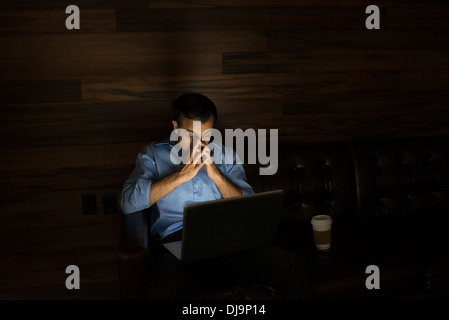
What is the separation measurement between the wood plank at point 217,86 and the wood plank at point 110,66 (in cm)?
4

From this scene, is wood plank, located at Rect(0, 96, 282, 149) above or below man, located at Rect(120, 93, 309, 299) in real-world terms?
above

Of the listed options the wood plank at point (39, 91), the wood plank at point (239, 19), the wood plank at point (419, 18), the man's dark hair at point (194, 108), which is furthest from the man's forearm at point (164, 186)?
the wood plank at point (419, 18)

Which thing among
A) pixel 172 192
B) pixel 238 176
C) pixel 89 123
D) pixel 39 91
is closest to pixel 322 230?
pixel 238 176

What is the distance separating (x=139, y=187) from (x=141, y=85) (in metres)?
0.80

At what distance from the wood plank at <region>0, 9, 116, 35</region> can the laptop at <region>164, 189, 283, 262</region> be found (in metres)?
1.36

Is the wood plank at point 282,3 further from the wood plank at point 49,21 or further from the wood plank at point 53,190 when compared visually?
the wood plank at point 53,190

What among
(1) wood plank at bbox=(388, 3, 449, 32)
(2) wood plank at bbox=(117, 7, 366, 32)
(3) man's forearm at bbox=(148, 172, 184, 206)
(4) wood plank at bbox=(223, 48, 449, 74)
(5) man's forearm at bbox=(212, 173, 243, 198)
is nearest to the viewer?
(3) man's forearm at bbox=(148, 172, 184, 206)

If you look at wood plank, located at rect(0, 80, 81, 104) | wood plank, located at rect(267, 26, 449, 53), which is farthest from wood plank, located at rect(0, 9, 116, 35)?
wood plank, located at rect(267, 26, 449, 53)

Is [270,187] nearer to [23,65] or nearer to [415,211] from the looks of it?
[415,211]

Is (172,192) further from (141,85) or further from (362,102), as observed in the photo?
(362,102)

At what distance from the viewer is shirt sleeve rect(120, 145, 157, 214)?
1.96m

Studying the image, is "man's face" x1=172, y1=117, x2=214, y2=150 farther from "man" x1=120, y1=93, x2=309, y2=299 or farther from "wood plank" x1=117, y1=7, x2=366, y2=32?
"wood plank" x1=117, y1=7, x2=366, y2=32

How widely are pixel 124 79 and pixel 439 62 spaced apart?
198cm

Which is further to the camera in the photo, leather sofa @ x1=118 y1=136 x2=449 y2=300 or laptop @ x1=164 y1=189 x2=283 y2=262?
leather sofa @ x1=118 y1=136 x2=449 y2=300
